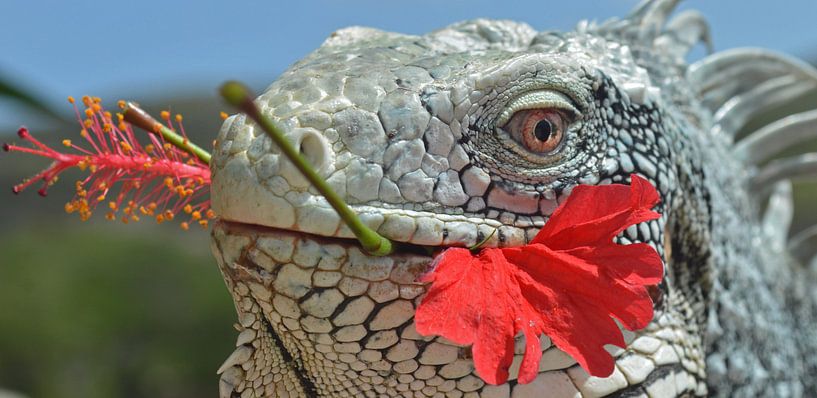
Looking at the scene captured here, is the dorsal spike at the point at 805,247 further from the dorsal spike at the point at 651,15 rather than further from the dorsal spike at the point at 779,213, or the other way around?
the dorsal spike at the point at 651,15

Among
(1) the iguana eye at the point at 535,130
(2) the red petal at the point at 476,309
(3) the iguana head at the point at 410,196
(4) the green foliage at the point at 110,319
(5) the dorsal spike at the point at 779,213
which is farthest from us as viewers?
(4) the green foliage at the point at 110,319

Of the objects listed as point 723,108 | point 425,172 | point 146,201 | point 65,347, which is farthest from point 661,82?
point 65,347

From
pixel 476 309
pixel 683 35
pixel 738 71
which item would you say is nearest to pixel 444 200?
pixel 476 309

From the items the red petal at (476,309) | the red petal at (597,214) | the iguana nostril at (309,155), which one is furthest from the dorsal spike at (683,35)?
the iguana nostril at (309,155)

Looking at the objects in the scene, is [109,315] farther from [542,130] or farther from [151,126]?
[542,130]

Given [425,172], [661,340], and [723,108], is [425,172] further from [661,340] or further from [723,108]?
[723,108]

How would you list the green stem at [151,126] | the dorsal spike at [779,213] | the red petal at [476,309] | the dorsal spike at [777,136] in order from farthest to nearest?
the dorsal spike at [779,213]
the dorsal spike at [777,136]
the green stem at [151,126]
the red petal at [476,309]

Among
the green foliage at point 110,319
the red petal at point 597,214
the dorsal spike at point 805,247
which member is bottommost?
the red petal at point 597,214

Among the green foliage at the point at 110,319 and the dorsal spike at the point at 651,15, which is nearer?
the dorsal spike at the point at 651,15
